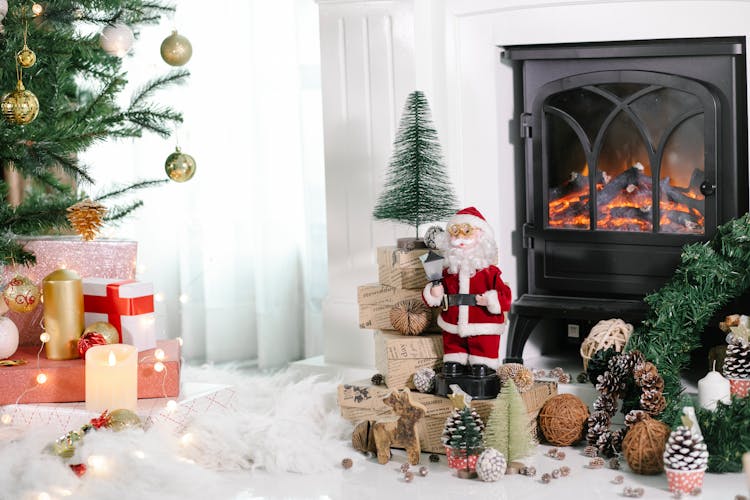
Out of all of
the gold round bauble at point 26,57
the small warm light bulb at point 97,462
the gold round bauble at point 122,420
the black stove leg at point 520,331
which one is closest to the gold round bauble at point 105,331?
the gold round bauble at point 122,420

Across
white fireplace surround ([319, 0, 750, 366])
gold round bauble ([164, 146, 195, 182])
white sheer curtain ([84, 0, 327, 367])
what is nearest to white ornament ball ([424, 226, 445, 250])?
white fireplace surround ([319, 0, 750, 366])

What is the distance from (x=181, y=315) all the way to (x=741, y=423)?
2347 mm

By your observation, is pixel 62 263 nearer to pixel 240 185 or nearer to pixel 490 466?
pixel 240 185

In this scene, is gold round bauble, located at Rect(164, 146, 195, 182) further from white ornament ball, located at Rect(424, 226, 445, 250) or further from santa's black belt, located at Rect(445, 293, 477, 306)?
santa's black belt, located at Rect(445, 293, 477, 306)

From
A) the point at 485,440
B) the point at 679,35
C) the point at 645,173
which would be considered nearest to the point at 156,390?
the point at 485,440

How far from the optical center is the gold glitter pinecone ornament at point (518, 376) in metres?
2.57

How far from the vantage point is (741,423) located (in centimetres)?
233

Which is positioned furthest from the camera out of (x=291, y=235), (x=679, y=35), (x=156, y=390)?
(x=291, y=235)

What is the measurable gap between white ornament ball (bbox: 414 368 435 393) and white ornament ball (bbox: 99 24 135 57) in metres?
1.16

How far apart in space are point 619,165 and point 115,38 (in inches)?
56.7

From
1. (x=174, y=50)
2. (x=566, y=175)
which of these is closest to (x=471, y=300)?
(x=566, y=175)

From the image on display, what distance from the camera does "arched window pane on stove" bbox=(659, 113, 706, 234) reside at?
9.57 feet

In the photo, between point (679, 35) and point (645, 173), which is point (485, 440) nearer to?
point (645, 173)

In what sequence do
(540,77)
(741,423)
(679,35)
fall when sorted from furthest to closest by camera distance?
1. (540,77)
2. (679,35)
3. (741,423)
